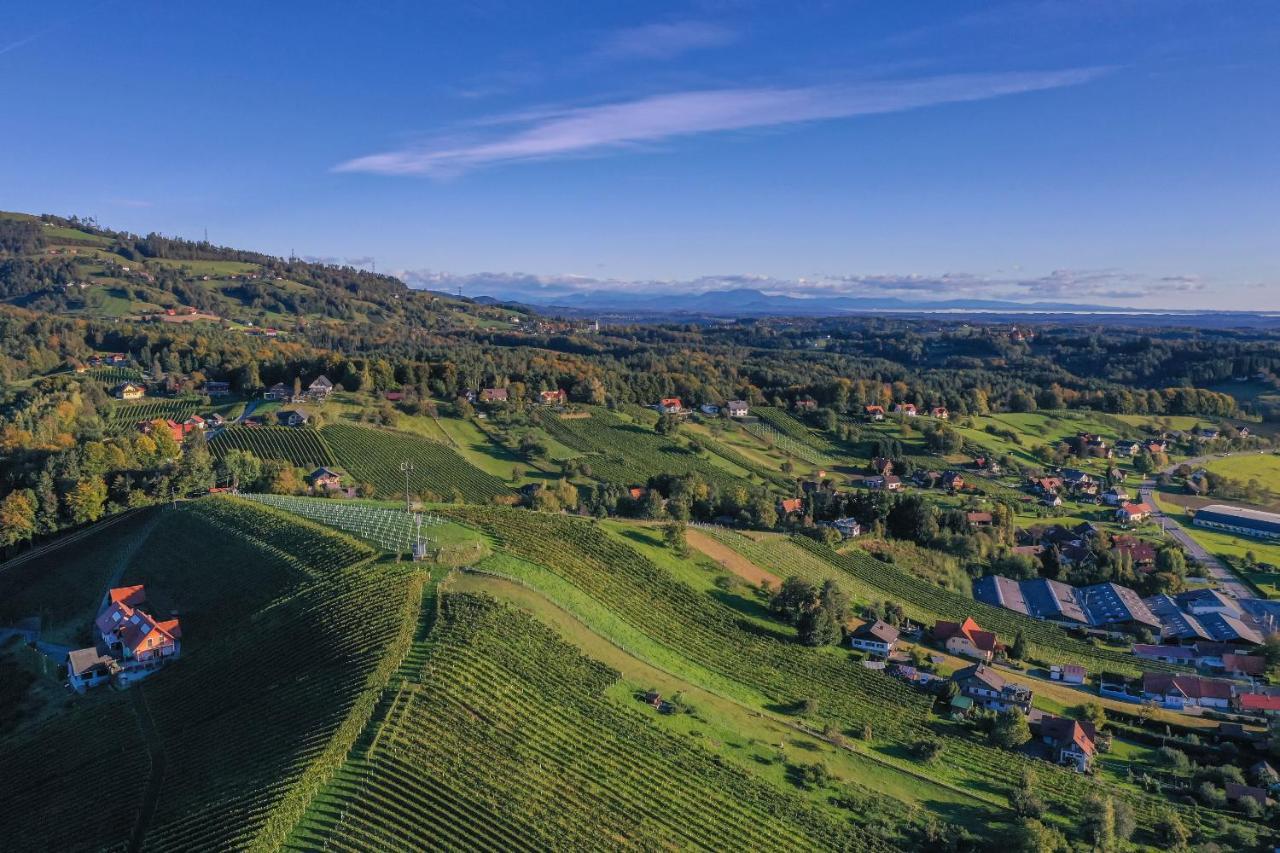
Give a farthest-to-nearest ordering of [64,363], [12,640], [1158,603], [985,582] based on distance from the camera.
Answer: [64,363] < [985,582] < [1158,603] < [12,640]

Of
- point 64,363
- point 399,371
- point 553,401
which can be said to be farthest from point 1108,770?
point 64,363

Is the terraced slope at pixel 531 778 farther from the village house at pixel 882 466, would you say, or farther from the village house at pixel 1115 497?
the village house at pixel 1115 497

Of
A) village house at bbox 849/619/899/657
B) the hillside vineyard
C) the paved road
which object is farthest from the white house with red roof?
the paved road

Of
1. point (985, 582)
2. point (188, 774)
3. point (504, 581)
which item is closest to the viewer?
point (188, 774)

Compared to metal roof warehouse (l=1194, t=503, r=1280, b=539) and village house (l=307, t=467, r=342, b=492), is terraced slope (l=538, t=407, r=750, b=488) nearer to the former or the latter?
village house (l=307, t=467, r=342, b=492)

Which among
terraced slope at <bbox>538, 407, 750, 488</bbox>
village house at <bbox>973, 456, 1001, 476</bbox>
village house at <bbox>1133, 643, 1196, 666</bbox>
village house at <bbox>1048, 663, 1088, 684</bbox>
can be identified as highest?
terraced slope at <bbox>538, 407, 750, 488</bbox>

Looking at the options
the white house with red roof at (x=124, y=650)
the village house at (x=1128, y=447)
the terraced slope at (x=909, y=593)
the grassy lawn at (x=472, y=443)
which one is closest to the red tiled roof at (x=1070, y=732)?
the terraced slope at (x=909, y=593)

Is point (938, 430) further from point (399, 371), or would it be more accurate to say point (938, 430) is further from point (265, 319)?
point (265, 319)
